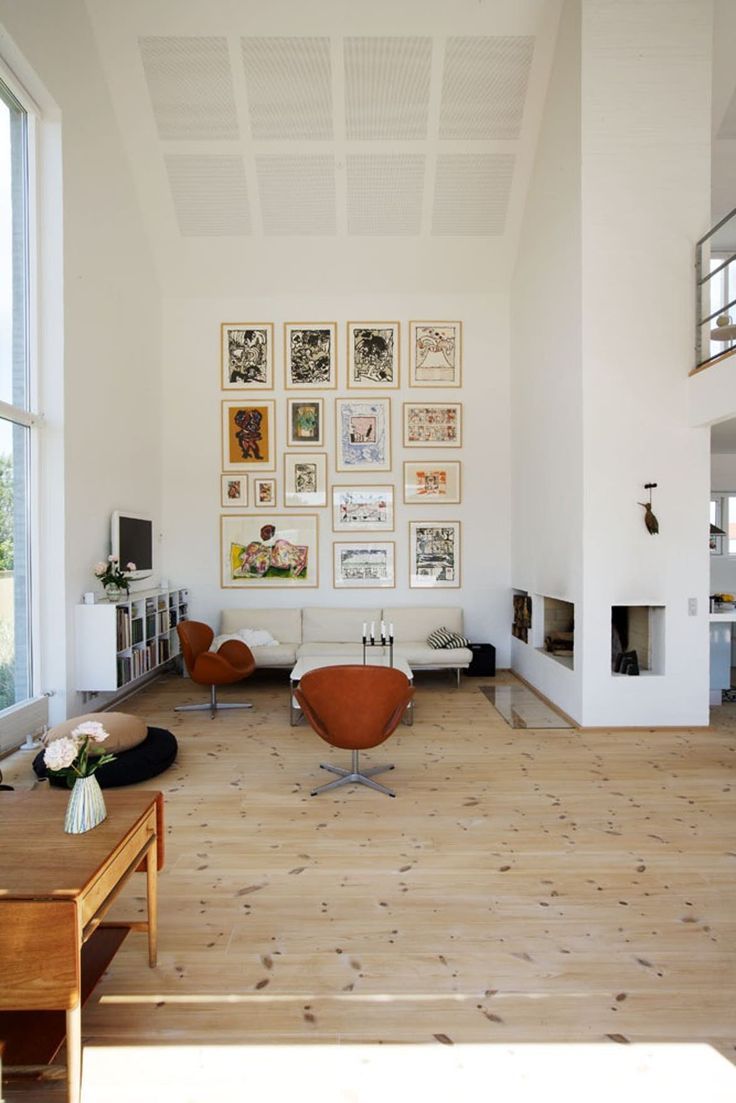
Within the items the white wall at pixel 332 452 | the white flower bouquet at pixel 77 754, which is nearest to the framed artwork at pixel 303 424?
the white wall at pixel 332 452

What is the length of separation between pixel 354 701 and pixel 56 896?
2.29 metres

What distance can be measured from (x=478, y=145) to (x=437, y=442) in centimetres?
335

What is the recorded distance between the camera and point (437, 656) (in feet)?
22.5

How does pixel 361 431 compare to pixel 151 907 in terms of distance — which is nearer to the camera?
pixel 151 907

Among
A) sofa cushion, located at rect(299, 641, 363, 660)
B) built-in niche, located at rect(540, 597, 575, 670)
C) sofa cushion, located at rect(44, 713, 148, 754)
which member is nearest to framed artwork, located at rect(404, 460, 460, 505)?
built-in niche, located at rect(540, 597, 575, 670)

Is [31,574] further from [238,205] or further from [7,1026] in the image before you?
[238,205]

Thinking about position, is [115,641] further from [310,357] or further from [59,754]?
[310,357]

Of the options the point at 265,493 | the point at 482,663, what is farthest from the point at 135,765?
the point at 482,663

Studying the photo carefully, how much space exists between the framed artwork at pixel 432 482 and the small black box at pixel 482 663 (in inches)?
78.9

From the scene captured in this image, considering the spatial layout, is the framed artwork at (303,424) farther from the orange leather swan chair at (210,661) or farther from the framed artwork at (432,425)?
the orange leather swan chair at (210,661)

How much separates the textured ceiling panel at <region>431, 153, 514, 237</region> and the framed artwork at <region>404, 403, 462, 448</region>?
212 centimetres

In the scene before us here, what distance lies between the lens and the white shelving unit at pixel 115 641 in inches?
210

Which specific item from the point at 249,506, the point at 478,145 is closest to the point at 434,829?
the point at 249,506

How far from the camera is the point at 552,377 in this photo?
604 centimetres
